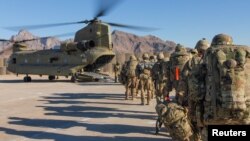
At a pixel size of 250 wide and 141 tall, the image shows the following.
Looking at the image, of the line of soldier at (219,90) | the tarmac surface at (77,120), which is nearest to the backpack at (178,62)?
the tarmac surface at (77,120)

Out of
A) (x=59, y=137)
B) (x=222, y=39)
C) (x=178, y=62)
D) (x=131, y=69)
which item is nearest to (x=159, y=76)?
(x=131, y=69)

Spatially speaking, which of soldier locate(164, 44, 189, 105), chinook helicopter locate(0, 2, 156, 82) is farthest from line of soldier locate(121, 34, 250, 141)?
chinook helicopter locate(0, 2, 156, 82)

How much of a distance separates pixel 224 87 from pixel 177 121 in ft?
3.76

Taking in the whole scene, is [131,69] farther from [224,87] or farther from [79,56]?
[79,56]

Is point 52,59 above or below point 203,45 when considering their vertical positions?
above

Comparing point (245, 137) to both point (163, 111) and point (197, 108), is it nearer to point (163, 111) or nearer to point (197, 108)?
point (197, 108)

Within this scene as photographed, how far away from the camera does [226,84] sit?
15.9 feet

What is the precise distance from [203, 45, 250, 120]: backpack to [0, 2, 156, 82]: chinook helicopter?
17.9 meters

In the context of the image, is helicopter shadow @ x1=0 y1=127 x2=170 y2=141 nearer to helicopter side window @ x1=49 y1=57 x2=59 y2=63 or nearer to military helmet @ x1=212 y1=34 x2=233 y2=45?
military helmet @ x1=212 y1=34 x2=233 y2=45

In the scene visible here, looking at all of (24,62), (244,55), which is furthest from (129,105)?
(24,62)

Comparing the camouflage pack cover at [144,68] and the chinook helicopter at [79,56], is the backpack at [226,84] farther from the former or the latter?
the chinook helicopter at [79,56]

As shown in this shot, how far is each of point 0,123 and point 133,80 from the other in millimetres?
5265

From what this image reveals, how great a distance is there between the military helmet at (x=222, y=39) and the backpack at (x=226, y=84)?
20 cm

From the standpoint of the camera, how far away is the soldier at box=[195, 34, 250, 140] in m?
4.77
